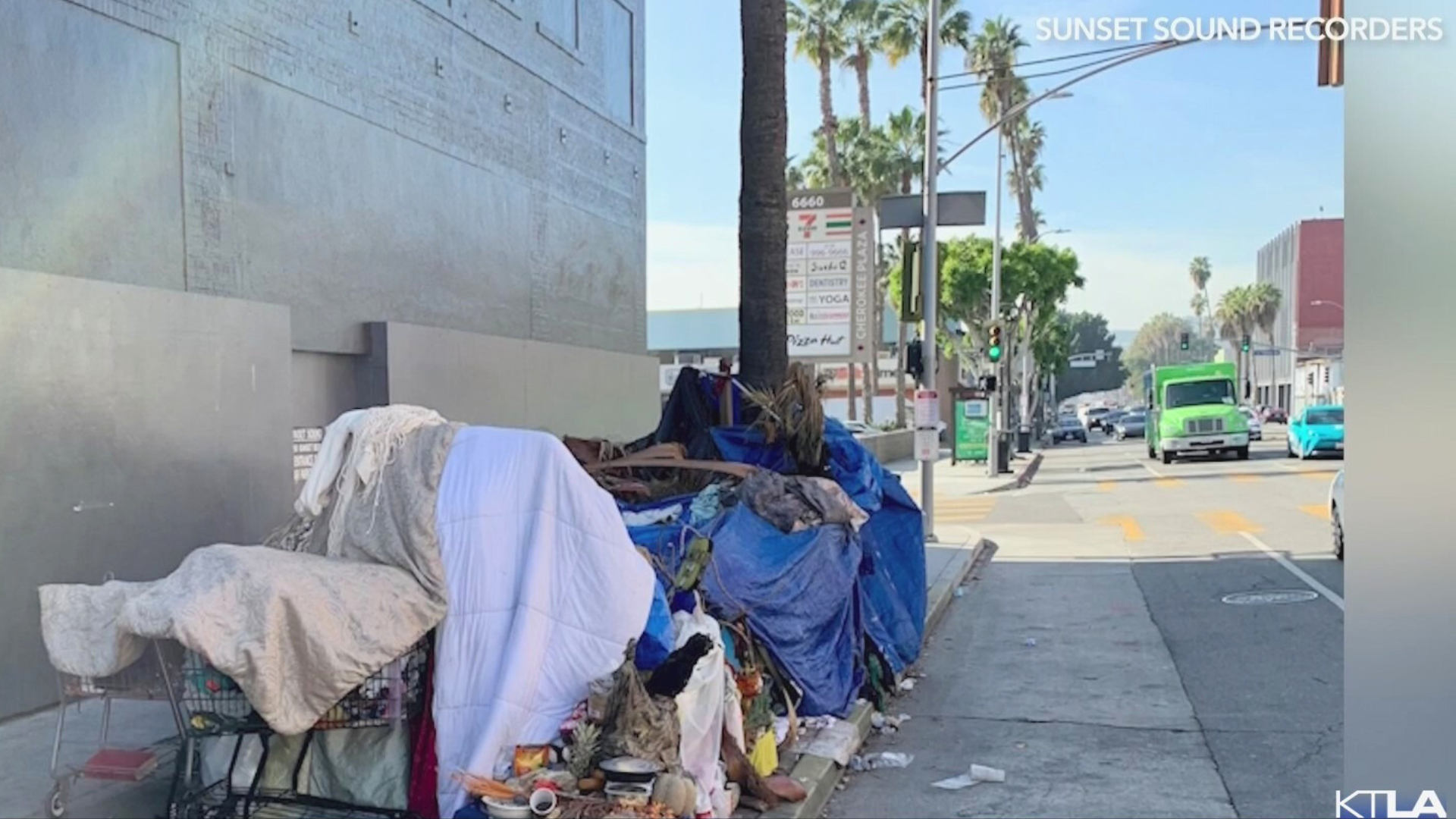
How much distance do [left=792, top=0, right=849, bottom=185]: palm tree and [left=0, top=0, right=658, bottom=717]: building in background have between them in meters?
24.8

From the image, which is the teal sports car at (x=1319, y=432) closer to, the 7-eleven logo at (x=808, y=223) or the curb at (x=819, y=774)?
the 7-eleven logo at (x=808, y=223)

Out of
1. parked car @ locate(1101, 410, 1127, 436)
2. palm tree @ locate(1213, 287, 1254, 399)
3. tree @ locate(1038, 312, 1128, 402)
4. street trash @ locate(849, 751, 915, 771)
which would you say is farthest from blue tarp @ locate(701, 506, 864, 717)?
tree @ locate(1038, 312, 1128, 402)

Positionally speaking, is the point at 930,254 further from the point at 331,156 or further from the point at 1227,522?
the point at 331,156

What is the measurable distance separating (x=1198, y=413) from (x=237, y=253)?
96.9 ft

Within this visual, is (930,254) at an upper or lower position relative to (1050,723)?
upper

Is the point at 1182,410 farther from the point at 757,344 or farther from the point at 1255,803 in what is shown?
the point at 1255,803

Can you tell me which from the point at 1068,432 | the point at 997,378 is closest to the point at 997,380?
the point at 997,378

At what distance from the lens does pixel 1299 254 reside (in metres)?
82.1

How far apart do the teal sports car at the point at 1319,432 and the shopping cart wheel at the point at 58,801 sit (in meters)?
31.8

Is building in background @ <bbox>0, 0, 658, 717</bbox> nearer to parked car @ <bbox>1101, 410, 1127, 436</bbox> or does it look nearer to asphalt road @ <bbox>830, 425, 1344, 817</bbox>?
asphalt road @ <bbox>830, 425, 1344, 817</bbox>

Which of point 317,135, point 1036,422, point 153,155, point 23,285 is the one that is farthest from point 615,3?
point 1036,422

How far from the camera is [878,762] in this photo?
6285 mm

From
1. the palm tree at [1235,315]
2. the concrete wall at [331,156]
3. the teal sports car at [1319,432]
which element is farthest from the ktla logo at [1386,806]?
the palm tree at [1235,315]

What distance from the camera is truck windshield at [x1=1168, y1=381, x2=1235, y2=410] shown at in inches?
1296
